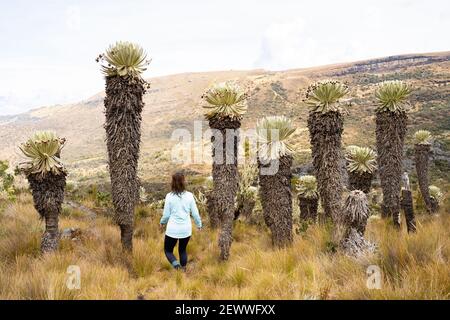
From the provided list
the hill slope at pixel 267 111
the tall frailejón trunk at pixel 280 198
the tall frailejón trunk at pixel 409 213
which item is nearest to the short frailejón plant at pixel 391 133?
the tall frailejón trunk at pixel 409 213

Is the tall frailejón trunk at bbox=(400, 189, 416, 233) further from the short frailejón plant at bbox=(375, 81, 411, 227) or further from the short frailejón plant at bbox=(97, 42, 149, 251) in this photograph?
the short frailejón plant at bbox=(97, 42, 149, 251)

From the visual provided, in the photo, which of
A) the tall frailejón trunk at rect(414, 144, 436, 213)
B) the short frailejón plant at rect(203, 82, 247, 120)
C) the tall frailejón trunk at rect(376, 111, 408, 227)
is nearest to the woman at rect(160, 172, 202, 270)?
the short frailejón plant at rect(203, 82, 247, 120)

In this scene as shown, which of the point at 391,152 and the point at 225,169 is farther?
the point at 391,152

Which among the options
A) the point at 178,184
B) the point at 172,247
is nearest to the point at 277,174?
the point at 178,184

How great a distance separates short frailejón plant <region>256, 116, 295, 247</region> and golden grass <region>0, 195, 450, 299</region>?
558mm

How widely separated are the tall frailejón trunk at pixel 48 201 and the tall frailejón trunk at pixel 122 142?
112 cm

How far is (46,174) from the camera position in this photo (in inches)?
289

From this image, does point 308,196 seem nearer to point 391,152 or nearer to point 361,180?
point 361,180

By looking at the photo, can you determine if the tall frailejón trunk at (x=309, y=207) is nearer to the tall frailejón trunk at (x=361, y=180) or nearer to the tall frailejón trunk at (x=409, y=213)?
the tall frailejón trunk at (x=361, y=180)

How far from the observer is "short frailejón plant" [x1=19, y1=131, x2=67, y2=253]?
734 centimetres

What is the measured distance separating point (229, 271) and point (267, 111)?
235 ft
